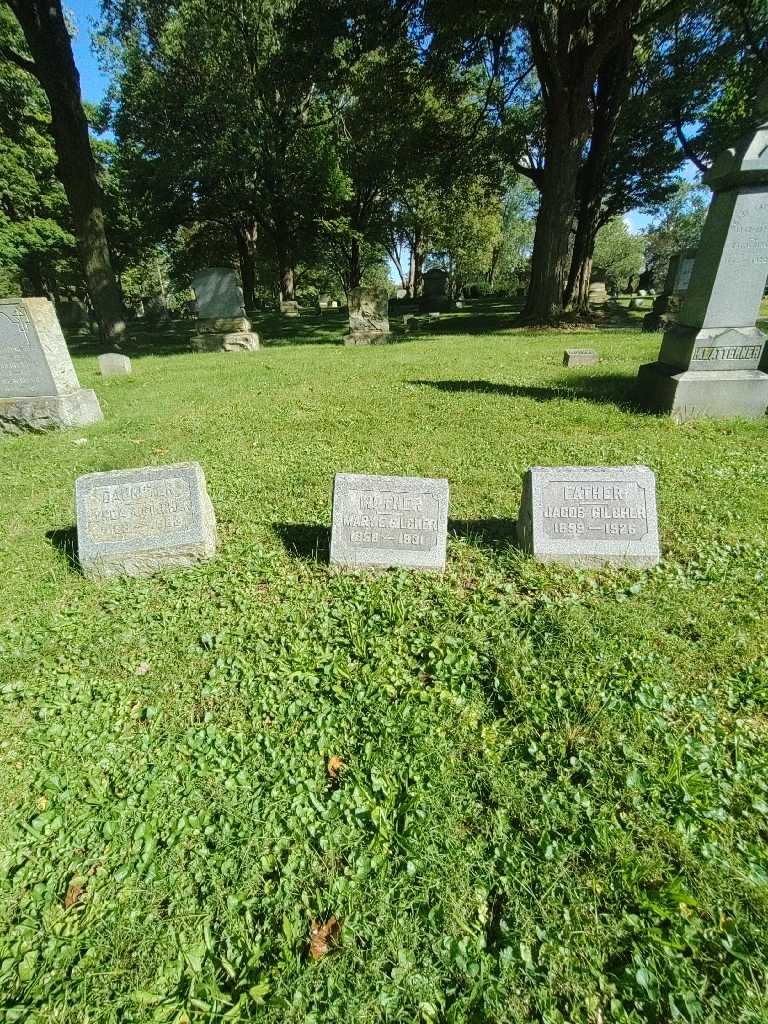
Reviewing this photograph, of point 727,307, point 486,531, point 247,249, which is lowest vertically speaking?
point 486,531

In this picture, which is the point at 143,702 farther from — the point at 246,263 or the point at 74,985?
the point at 246,263

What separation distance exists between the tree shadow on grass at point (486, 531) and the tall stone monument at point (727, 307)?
365cm

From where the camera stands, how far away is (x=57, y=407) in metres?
6.75

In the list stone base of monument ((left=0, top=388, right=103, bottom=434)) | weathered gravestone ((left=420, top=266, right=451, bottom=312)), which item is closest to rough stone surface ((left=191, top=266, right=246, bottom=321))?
stone base of monument ((left=0, top=388, right=103, bottom=434))

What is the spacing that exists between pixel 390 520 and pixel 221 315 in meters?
13.9

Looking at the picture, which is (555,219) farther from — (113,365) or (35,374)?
(35,374)

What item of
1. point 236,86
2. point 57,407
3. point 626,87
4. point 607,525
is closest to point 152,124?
point 236,86

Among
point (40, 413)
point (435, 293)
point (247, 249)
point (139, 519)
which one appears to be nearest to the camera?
point (139, 519)

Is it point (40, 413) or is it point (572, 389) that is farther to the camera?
point (572, 389)

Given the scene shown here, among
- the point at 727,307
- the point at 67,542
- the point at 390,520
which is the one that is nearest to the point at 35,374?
the point at 67,542

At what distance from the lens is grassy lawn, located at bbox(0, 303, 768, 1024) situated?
1.43m

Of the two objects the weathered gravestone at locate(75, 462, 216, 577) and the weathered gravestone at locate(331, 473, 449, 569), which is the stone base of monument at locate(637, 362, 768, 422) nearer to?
the weathered gravestone at locate(331, 473, 449, 569)

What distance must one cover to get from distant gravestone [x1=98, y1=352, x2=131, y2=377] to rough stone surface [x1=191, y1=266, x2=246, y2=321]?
462 centimetres

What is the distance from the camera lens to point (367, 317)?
14.6 m
